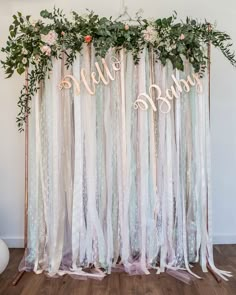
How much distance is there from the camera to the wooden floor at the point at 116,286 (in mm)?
2195

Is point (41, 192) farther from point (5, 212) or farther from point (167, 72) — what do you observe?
point (167, 72)

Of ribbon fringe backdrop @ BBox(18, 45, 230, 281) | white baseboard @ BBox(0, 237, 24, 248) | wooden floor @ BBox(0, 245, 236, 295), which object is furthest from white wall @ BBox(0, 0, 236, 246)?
wooden floor @ BBox(0, 245, 236, 295)

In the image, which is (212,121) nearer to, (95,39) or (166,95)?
(166,95)

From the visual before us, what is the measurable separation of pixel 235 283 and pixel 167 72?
1.57m

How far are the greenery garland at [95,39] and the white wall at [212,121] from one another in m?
0.62

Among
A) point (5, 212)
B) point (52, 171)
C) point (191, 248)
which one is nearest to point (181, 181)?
point (191, 248)

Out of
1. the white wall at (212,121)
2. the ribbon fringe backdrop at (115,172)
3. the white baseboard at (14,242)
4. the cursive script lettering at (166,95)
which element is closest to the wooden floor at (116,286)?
the ribbon fringe backdrop at (115,172)

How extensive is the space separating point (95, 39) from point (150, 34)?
38 cm

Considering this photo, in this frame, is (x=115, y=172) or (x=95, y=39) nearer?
(x=95, y=39)

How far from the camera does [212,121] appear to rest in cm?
302

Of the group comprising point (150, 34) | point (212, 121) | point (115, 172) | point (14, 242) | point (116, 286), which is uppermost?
point (150, 34)

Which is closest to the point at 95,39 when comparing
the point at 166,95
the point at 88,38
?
the point at 88,38

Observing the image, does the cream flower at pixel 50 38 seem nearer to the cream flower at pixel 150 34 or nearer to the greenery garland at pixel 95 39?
the greenery garland at pixel 95 39

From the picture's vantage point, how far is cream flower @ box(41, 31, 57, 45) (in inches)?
90.5
